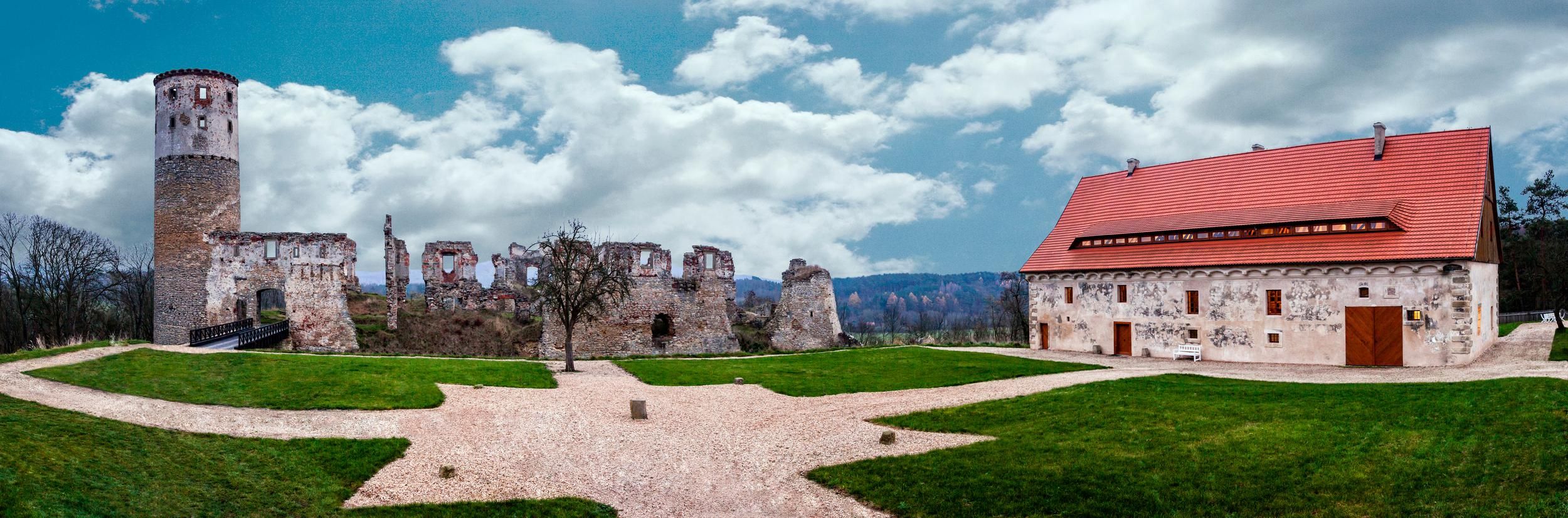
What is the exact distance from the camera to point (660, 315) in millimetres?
39719

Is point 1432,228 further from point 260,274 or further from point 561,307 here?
point 260,274

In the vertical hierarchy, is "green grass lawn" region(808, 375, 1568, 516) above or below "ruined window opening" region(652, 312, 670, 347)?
below

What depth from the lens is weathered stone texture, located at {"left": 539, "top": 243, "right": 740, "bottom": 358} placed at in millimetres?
38156

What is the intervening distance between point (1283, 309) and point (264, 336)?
128ft

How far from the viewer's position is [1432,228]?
991 inches

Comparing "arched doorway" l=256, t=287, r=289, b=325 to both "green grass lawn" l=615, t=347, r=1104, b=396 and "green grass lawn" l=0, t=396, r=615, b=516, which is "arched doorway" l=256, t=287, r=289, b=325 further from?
"green grass lawn" l=0, t=396, r=615, b=516

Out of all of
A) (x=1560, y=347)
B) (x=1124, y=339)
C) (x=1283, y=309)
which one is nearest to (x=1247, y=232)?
(x=1283, y=309)

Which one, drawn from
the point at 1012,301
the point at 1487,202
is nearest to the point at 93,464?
the point at 1487,202

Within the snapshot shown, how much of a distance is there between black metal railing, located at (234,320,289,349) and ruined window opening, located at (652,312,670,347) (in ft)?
53.2

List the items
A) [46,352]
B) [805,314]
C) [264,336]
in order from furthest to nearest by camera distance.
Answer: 1. [805,314]
2. [264,336]
3. [46,352]

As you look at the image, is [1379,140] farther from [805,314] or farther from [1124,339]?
[805,314]

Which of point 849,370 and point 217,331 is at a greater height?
point 217,331

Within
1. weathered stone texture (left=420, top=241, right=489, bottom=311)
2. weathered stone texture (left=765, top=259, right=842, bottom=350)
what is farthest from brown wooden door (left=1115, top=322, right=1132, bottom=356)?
weathered stone texture (left=420, top=241, right=489, bottom=311)

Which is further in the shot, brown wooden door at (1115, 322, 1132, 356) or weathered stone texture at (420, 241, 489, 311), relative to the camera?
weathered stone texture at (420, 241, 489, 311)
